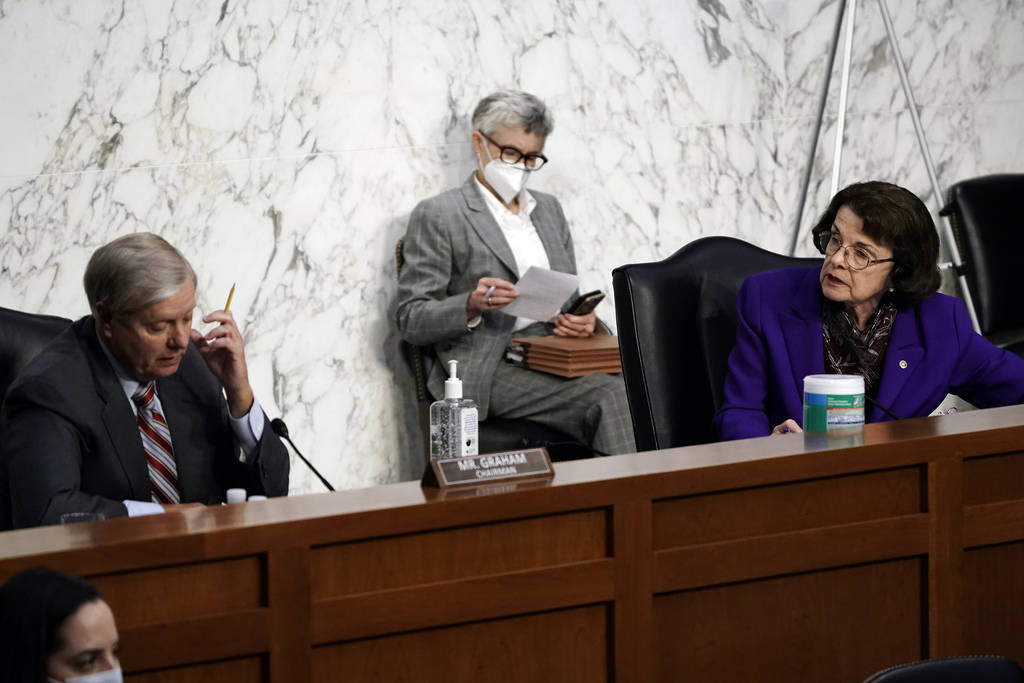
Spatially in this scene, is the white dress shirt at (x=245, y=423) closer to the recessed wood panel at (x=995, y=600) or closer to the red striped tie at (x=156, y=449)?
the red striped tie at (x=156, y=449)

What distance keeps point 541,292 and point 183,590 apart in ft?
9.01

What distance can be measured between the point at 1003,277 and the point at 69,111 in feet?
11.3

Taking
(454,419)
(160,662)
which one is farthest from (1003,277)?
(160,662)

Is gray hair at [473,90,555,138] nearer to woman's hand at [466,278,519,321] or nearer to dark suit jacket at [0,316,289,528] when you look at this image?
woman's hand at [466,278,519,321]

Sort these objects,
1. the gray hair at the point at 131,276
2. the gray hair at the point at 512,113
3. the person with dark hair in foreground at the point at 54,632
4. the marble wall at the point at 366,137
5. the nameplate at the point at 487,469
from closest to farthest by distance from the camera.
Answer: the person with dark hair in foreground at the point at 54,632, the nameplate at the point at 487,469, the gray hair at the point at 131,276, the marble wall at the point at 366,137, the gray hair at the point at 512,113

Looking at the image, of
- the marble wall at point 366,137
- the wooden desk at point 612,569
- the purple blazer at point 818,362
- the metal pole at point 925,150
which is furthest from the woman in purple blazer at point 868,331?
the metal pole at point 925,150

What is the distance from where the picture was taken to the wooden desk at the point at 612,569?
1.56m

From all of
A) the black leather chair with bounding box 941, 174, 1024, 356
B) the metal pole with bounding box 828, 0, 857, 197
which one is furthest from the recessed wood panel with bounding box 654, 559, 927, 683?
the black leather chair with bounding box 941, 174, 1024, 356

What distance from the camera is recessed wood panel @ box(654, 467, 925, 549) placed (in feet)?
6.17

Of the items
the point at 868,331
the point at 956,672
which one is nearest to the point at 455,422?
the point at 868,331

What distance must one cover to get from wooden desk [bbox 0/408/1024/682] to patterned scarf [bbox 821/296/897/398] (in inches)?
24.9

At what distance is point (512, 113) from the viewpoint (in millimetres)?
4453

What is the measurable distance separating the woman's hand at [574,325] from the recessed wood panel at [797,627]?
2343 mm

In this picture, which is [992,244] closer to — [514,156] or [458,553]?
[514,156]
